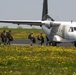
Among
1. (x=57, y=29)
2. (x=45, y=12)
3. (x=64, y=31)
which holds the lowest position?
(x=64, y=31)

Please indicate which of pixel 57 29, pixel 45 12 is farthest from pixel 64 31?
pixel 45 12

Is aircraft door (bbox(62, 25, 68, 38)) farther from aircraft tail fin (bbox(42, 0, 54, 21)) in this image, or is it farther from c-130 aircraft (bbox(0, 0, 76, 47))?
aircraft tail fin (bbox(42, 0, 54, 21))

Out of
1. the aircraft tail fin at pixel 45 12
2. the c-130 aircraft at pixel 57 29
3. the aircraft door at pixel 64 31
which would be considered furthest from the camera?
the aircraft tail fin at pixel 45 12

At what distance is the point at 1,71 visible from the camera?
17.6 meters

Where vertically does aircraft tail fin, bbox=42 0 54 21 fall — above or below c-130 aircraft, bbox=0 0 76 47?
above

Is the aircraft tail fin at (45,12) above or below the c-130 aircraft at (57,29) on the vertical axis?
above

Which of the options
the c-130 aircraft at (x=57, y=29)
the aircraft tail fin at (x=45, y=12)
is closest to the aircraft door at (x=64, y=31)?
the c-130 aircraft at (x=57, y=29)

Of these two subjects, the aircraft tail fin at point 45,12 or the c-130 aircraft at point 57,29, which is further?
the aircraft tail fin at point 45,12

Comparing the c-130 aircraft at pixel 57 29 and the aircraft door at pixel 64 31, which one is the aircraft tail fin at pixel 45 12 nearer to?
the c-130 aircraft at pixel 57 29

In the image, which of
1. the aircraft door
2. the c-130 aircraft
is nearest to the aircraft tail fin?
the c-130 aircraft

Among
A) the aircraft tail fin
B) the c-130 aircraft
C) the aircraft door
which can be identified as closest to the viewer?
the c-130 aircraft

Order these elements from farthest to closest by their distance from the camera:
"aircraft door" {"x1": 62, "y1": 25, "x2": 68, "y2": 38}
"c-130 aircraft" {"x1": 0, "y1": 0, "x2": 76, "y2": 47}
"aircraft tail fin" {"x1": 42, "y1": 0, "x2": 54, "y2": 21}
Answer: "aircraft tail fin" {"x1": 42, "y1": 0, "x2": 54, "y2": 21} < "aircraft door" {"x1": 62, "y1": 25, "x2": 68, "y2": 38} < "c-130 aircraft" {"x1": 0, "y1": 0, "x2": 76, "y2": 47}

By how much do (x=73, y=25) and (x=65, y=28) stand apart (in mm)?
963

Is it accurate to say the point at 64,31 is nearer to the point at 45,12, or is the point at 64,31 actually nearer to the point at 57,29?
the point at 57,29
